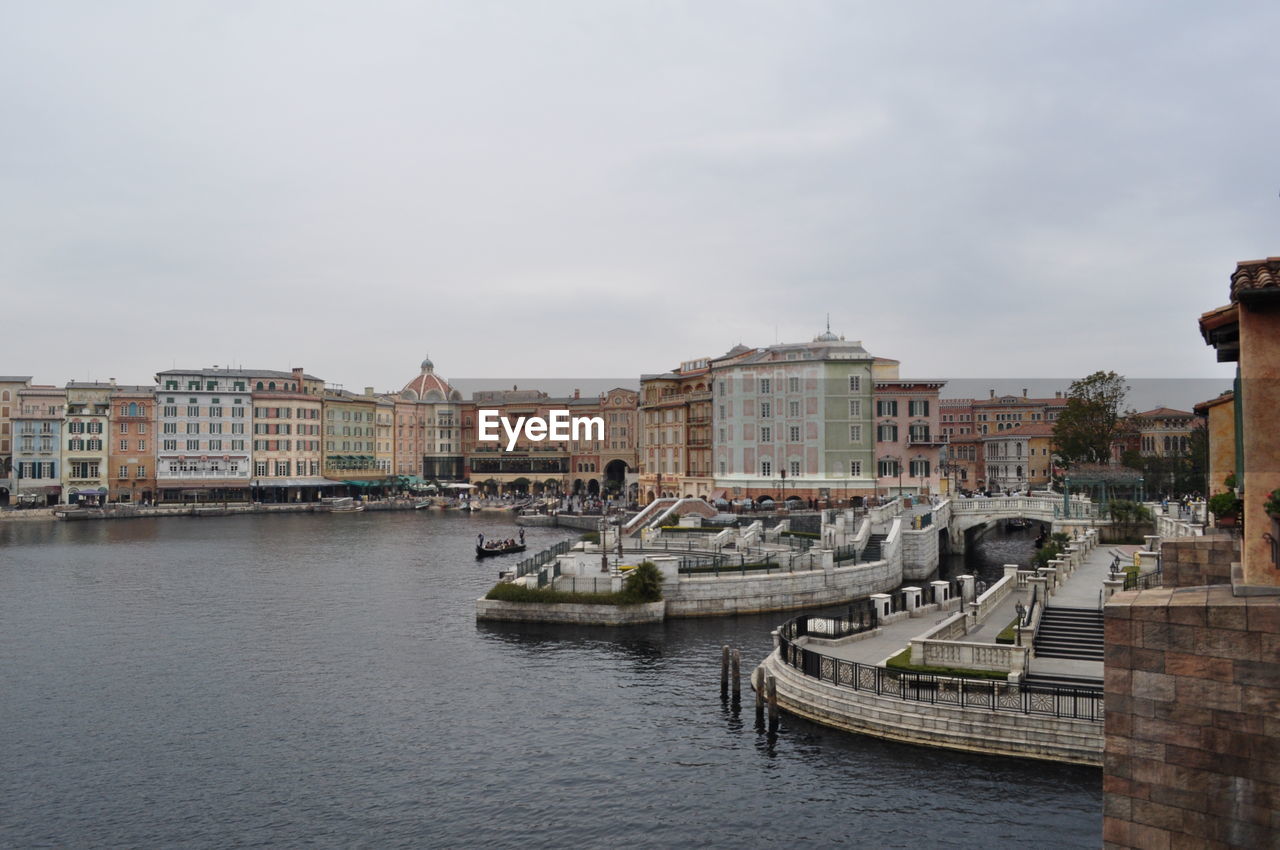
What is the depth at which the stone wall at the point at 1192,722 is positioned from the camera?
13070 mm

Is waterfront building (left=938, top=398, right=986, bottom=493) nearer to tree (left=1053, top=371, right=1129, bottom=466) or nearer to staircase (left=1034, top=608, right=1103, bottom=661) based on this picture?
tree (left=1053, top=371, right=1129, bottom=466)

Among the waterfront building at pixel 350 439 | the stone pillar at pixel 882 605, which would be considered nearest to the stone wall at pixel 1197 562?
the stone pillar at pixel 882 605

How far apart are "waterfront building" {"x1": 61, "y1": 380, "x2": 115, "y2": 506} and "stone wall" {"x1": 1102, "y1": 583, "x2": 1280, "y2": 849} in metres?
145

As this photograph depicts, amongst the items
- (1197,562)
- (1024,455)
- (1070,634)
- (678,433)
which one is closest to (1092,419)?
(678,433)

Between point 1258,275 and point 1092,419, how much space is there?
285 feet

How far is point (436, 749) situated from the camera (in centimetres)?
2883

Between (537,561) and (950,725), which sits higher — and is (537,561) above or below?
above

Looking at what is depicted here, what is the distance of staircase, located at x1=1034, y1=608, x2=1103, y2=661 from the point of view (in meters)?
30.0

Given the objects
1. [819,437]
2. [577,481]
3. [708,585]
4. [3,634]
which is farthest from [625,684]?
[577,481]

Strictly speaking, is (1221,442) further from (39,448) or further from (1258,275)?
(39,448)

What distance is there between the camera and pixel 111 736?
30234 millimetres

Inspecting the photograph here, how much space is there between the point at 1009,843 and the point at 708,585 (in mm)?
26559

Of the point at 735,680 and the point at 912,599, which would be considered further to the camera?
the point at 912,599

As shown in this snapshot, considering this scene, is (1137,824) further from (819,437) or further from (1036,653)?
(819,437)
